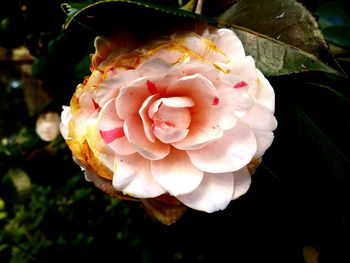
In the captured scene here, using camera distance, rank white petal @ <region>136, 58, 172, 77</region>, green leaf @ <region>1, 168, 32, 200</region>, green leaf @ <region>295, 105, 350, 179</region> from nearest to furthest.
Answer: white petal @ <region>136, 58, 172, 77</region>
green leaf @ <region>295, 105, 350, 179</region>
green leaf @ <region>1, 168, 32, 200</region>

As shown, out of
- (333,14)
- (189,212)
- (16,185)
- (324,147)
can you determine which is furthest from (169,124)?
(16,185)

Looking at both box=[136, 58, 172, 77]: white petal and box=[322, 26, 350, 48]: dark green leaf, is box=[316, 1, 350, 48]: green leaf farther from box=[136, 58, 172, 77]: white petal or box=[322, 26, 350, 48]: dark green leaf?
box=[136, 58, 172, 77]: white petal

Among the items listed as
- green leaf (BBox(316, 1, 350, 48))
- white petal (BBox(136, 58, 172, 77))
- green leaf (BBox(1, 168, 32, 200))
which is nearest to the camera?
white petal (BBox(136, 58, 172, 77))

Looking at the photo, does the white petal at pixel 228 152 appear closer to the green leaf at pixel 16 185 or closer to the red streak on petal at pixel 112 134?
the red streak on petal at pixel 112 134

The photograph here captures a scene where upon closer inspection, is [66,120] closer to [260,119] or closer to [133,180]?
[133,180]

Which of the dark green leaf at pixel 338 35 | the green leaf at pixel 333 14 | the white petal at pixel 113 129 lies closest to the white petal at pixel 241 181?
the white petal at pixel 113 129

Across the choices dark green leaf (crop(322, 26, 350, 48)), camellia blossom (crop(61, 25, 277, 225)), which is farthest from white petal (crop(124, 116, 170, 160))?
dark green leaf (crop(322, 26, 350, 48))
